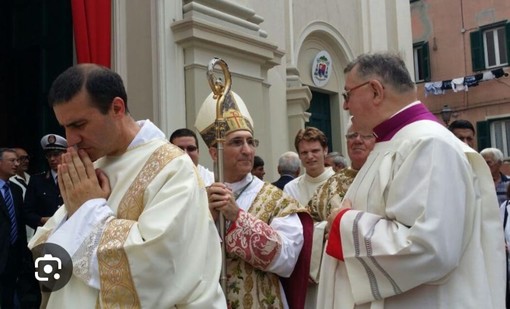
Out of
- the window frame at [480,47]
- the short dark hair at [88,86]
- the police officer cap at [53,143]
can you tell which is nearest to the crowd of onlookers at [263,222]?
the short dark hair at [88,86]

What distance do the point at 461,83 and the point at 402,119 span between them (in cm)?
2091

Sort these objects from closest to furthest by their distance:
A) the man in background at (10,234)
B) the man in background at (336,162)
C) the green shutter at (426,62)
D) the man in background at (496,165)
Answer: the man in background at (10,234), the man in background at (496,165), the man in background at (336,162), the green shutter at (426,62)

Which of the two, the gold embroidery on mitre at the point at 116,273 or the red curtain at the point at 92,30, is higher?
the red curtain at the point at 92,30

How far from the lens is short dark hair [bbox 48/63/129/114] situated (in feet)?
6.79

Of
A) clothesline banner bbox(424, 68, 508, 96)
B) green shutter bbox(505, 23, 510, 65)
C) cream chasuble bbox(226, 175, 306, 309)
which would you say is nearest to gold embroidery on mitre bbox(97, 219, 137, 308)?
cream chasuble bbox(226, 175, 306, 309)

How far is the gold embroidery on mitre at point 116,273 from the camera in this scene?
198 centimetres

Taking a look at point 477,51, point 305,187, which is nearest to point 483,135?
point 477,51

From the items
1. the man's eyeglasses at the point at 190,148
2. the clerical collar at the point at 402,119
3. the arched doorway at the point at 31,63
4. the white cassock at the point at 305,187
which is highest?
the arched doorway at the point at 31,63

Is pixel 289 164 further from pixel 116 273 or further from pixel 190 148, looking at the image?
pixel 116 273

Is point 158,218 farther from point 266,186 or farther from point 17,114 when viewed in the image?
point 17,114

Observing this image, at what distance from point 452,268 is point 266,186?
133 cm

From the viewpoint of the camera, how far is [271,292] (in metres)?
3.21

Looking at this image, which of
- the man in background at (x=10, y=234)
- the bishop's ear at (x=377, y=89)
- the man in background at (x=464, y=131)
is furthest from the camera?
the man in background at (x=10, y=234)

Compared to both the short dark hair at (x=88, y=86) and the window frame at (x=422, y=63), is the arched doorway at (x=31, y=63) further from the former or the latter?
the window frame at (x=422, y=63)
